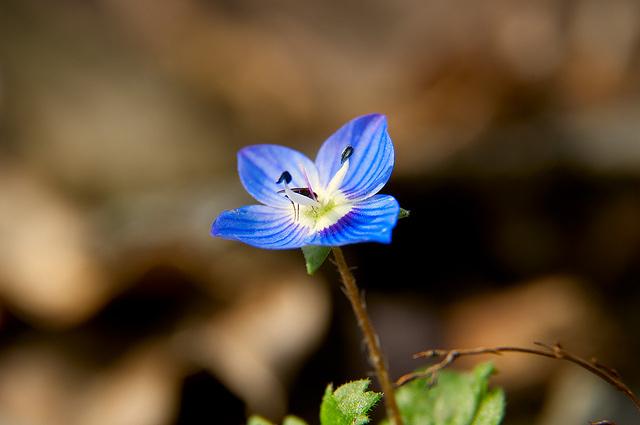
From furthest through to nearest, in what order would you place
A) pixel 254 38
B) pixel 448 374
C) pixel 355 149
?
pixel 254 38, pixel 448 374, pixel 355 149

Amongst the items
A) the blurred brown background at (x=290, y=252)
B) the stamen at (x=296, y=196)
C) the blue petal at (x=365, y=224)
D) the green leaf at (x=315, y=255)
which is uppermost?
the stamen at (x=296, y=196)

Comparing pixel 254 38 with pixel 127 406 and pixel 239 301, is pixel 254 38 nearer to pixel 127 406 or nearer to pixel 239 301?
pixel 239 301

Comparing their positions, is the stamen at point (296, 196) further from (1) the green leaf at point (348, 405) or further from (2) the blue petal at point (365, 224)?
(1) the green leaf at point (348, 405)

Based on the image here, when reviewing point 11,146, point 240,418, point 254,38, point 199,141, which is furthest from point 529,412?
point 254,38

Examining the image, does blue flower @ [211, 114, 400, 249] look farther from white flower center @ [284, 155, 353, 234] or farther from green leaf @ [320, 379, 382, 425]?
green leaf @ [320, 379, 382, 425]

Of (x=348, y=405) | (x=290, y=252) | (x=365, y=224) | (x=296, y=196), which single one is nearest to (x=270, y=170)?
(x=296, y=196)

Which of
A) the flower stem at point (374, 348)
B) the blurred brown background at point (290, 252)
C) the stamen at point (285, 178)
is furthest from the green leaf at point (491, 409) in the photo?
the blurred brown background at point (290, 252)

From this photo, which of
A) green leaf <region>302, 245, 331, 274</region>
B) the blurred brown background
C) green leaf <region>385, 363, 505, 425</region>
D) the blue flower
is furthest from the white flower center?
the blurred brown background
